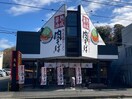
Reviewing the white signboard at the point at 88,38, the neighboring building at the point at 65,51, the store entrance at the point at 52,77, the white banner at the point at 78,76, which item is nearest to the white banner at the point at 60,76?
the neighboring building at the point at 65,51

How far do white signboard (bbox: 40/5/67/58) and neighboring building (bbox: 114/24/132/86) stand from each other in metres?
11.3

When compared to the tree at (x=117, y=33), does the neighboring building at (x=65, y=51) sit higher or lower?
lower

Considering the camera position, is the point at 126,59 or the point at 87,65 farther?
the point at 126,59

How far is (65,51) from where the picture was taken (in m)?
39.7

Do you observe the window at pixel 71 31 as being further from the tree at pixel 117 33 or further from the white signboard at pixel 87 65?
the tree at pixel 117 33

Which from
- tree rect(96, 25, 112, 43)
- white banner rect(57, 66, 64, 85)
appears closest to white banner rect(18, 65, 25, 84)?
white banner rect(57, 66, 64, 85)

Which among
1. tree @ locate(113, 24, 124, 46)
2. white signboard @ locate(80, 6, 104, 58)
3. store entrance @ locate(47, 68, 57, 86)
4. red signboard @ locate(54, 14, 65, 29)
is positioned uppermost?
tree @ locate(113, 24, 124, 46)

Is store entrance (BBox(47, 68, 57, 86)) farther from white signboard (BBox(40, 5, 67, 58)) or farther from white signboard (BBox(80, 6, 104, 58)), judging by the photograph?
white signboard (BBox(80, 6, 104, 58))

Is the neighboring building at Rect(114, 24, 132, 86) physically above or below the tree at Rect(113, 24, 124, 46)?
below

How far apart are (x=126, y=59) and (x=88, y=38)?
9.16m

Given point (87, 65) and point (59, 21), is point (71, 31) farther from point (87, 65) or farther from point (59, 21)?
point (87, 65)

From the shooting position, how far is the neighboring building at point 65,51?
132 feet

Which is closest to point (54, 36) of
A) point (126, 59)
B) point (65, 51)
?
point (65, 51)

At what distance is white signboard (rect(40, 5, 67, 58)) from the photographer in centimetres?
4025
